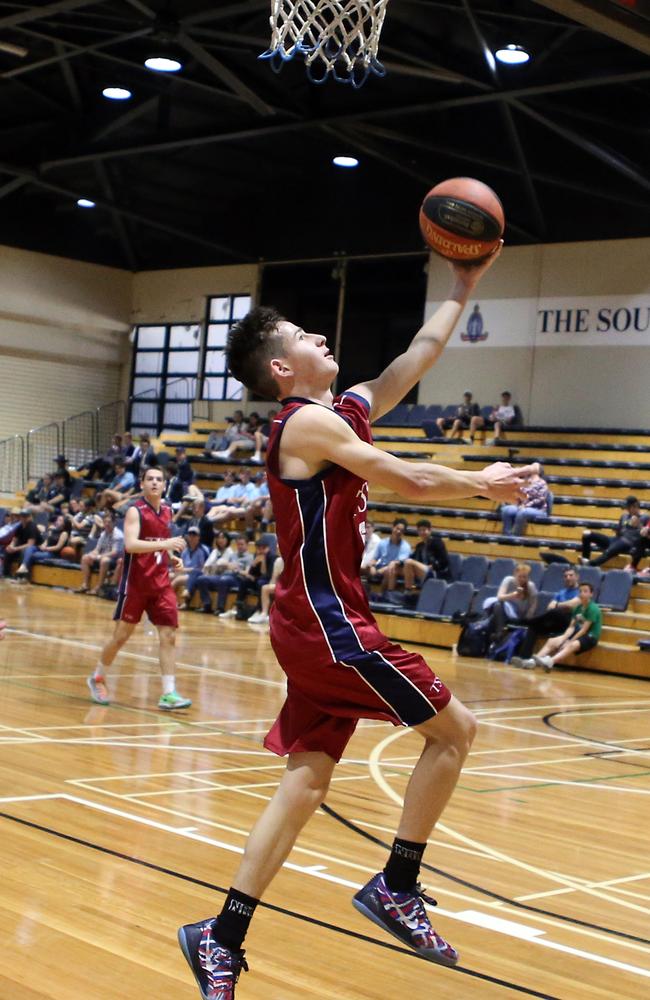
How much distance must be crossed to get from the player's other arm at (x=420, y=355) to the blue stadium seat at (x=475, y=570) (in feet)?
40.1

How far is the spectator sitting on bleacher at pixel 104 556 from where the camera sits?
62.1 feet

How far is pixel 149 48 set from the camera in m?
19.0

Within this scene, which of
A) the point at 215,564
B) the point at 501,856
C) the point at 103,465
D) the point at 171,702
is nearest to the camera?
the point at 501,856

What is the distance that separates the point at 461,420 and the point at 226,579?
6.12 m

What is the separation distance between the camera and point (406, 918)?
3361 mm

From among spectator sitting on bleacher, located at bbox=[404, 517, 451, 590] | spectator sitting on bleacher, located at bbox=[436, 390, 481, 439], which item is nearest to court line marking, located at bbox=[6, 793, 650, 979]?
spectator sitting on bleacher, located at bbox=[404, 517, 451, 590]

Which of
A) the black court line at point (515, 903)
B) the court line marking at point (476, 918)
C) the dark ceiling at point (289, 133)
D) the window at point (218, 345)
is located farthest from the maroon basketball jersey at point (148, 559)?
the window at point (218, 345)

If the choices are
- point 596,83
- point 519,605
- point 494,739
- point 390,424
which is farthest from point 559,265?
point 494,739

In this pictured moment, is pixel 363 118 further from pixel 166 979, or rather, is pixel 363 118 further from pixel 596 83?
pixel 166 979

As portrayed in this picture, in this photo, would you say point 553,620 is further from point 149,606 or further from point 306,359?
point 306,359

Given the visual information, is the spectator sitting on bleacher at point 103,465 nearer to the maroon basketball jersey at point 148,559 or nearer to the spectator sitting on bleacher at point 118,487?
the spectator sitting on bleacher at point 118,487

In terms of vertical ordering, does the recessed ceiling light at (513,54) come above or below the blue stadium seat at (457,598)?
above

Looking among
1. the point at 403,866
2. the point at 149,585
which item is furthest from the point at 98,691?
the point at 403,866

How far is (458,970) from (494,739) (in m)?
5.16
